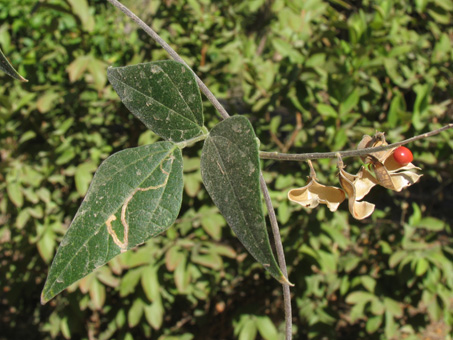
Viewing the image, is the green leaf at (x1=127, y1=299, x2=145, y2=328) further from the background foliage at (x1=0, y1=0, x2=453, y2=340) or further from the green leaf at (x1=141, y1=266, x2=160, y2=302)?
the green leaf at (x1=141, y1=266, x2=160, y2=302)

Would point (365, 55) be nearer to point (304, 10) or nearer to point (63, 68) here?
point (304, 10)

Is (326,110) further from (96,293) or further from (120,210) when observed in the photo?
(120,210)

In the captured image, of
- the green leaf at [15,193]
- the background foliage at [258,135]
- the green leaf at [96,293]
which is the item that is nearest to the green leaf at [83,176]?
the background foliage at [258,135]

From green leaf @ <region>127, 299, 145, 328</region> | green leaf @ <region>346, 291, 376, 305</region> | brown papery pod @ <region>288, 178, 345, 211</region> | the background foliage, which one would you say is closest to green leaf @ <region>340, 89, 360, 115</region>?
the background foliage

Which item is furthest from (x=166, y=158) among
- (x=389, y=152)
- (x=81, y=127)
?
(x=81, y=127)

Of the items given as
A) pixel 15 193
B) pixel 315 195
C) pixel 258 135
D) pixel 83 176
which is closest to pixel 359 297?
pixel 258 135
